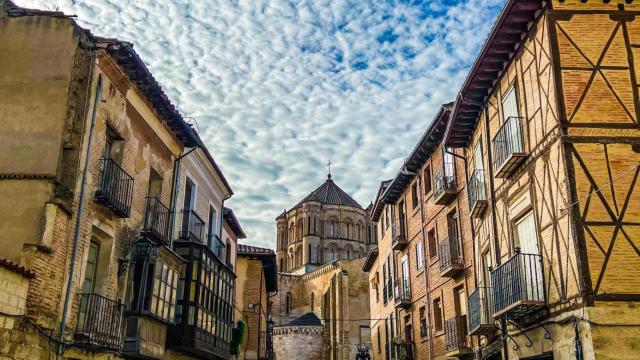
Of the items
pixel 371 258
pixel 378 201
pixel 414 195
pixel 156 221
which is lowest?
pixel 156 221

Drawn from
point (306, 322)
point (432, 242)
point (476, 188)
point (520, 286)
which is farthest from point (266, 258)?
point (306, 322)

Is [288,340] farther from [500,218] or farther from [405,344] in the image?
[500,218]

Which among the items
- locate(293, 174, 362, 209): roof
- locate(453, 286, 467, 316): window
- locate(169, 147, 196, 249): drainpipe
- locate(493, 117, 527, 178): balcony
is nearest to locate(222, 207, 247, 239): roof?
locate(169, 147, 196, 249): drainpipe

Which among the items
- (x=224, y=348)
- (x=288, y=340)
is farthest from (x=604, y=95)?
(x=288, y=340)

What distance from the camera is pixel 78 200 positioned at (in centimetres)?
1334

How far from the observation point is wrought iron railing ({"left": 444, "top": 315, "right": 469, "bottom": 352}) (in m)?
20.1

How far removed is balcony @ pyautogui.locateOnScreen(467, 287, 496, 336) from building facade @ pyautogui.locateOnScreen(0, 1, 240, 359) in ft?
27.0

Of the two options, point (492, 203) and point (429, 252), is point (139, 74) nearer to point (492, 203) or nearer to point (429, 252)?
point (492, 203)

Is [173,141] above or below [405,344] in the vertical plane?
above

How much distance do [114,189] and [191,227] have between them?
5653 millimetres

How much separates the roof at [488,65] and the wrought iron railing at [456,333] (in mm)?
5773

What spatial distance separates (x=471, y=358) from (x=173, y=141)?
1133 centimetres

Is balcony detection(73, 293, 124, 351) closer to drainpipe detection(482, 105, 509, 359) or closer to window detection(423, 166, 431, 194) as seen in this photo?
drainpipe detection(482, 105, 509, 359)

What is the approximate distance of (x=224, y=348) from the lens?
21.9 meters
